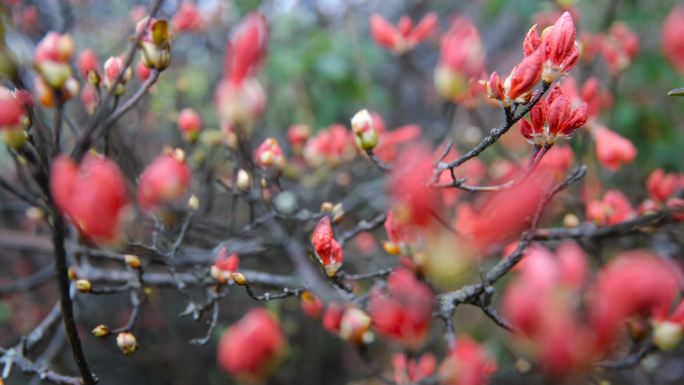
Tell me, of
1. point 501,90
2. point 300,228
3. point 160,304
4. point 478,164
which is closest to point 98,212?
point 501,90

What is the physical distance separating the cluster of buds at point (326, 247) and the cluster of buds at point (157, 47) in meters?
0.37

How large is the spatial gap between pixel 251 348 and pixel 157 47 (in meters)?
0.51

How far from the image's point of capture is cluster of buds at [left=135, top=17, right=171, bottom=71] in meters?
0.80

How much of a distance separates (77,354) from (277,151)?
563mm

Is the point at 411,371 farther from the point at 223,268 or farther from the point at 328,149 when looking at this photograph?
the point at 328,149

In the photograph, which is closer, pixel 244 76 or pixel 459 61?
pixel 244 76

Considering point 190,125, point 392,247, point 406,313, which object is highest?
point 190,125

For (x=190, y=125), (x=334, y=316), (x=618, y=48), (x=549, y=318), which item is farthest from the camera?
(x=618, y=48)

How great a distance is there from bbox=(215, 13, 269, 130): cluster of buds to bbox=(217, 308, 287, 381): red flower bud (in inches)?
12.5

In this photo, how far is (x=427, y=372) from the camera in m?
1.11

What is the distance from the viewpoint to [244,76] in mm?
728

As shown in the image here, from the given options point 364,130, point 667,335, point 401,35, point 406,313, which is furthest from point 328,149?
point 667,335

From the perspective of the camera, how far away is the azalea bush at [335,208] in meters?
0.62

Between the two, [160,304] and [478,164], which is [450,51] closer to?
[478,164]
